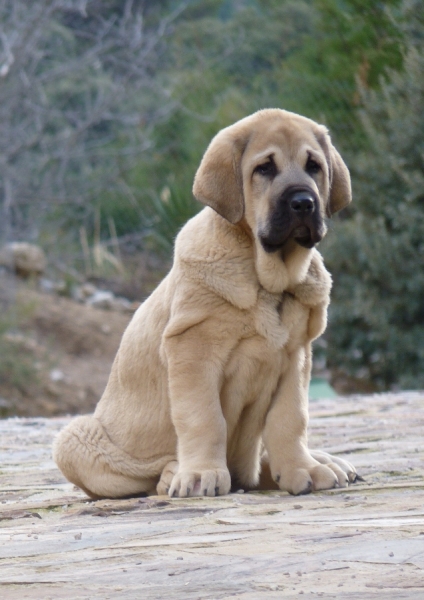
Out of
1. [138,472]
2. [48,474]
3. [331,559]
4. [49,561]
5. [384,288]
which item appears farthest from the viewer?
[384,288]

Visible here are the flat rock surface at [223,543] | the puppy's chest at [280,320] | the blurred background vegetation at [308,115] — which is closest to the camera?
the flat rock surface at [223,543]

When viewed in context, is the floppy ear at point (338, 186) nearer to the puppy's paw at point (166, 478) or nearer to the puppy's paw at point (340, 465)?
the puppy's paw at point (340, 465)

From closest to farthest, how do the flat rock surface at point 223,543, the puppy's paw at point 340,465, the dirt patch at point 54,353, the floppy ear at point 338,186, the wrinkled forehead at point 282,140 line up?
the flat rock surface at point 223,543 < the wrinkled forehead at point 282,140 < the puppy's paw at point 340,465 < the floppy ear at point 338,186 < the dirt patch at point 54,353

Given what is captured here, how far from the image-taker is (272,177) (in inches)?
162

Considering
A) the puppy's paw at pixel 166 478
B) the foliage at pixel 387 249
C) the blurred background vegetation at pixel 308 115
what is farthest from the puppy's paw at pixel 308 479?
the blurred background vegetation at pixel 308 115

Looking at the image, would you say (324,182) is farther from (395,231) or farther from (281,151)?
(395,231)

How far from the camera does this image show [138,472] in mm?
4383

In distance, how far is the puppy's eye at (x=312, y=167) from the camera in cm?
414

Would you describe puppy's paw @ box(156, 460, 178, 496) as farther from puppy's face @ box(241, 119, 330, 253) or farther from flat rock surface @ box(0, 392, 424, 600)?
puppy's face @ box(241, 119, 330, 253)

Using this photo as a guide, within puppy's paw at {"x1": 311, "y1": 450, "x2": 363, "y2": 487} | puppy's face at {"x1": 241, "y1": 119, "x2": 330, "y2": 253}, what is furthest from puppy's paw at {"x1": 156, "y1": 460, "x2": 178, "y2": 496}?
puppy's face at {"x1": 241, "y1": 119, "x2": 330, "y2": 253}

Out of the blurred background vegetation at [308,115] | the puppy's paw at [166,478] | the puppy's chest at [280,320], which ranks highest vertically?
the puppy's chest at [280,320]

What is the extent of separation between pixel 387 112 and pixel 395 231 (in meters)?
1.39

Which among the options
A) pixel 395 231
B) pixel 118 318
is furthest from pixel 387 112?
pixel 118 318

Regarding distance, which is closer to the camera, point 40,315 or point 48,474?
point 48,474
